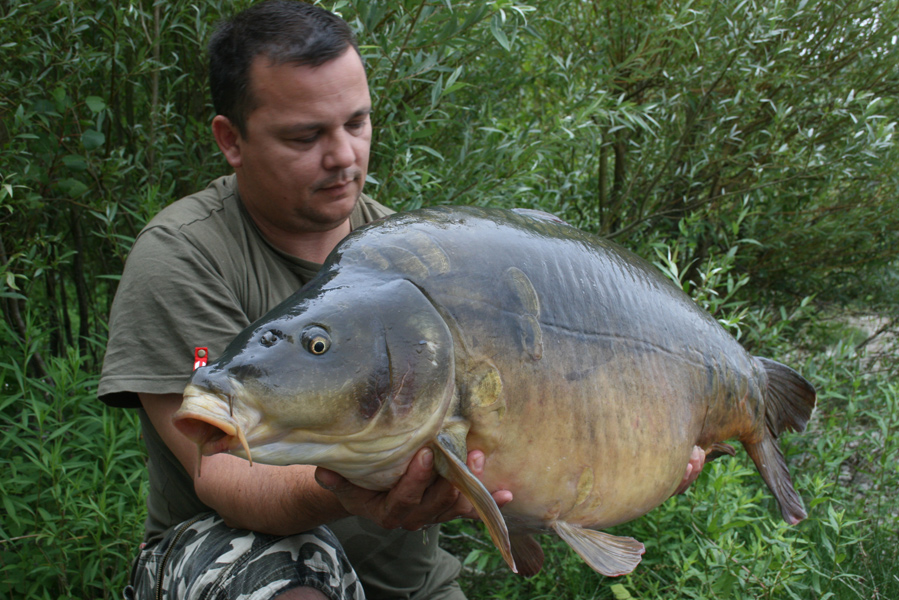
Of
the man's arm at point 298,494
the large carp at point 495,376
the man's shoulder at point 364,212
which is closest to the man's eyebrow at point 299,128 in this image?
the man's shoulder at point 364,212

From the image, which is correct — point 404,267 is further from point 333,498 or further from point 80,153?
point 80,153

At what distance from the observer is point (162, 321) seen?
1.60m

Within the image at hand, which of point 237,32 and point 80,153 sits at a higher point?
point 237,32

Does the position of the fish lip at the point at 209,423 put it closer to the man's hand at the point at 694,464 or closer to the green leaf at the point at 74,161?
the man's hand at the point at 694,464

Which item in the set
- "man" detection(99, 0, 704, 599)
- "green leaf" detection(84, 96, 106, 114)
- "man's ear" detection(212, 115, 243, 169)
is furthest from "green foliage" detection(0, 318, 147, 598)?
"man's ear" detection(212, 115, 243, 169)

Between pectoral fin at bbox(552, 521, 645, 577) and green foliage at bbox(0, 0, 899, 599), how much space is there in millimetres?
778

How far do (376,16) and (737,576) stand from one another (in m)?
2.03

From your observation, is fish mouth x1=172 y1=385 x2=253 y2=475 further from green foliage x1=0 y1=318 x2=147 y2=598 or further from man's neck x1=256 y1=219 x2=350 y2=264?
green foliage x1=0 y1=318 x2=147 y2=598

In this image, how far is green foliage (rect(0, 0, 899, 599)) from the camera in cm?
226

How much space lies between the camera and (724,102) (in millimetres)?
3395

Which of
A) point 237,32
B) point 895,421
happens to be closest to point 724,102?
point 895,421

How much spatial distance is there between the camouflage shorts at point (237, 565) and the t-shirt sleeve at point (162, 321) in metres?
0.34

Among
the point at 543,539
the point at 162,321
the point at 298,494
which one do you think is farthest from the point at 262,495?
the point at 543,539

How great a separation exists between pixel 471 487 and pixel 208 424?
0.40 meters
